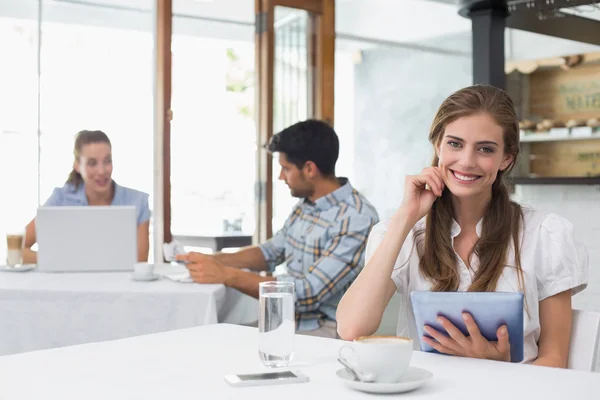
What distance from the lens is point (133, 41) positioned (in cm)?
609

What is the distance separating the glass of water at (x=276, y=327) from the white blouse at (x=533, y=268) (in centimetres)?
53

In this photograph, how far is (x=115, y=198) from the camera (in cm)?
389

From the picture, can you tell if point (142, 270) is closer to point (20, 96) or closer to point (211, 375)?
point (211, 375)

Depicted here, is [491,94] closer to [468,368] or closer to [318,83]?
[468,368]

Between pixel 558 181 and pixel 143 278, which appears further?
pixel 558 181

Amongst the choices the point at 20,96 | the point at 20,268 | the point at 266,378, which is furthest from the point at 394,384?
the point at 20,96

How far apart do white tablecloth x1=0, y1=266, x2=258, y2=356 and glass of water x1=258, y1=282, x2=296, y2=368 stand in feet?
4.14

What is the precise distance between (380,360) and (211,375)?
0.28 m

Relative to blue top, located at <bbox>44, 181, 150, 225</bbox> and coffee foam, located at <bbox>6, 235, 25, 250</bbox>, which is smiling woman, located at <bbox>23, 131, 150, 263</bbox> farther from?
coffee foam, located at <bbox>6, 235, 25, 250</bbox>

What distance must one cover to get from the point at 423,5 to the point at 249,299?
456 cm

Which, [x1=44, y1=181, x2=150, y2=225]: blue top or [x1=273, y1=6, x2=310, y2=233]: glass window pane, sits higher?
[x1=273, y1=6, x2=310, y2=233]: glass window pane

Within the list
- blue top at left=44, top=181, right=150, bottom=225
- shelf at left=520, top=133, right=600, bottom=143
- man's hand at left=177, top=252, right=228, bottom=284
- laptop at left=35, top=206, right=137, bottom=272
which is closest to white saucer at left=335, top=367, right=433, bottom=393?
man's hand at left=177, top=252, right=228, bottom=284

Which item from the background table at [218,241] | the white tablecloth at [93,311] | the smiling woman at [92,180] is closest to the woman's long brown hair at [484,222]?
the white tablecloth at [93,311]

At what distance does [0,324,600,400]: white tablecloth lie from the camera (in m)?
1.11
